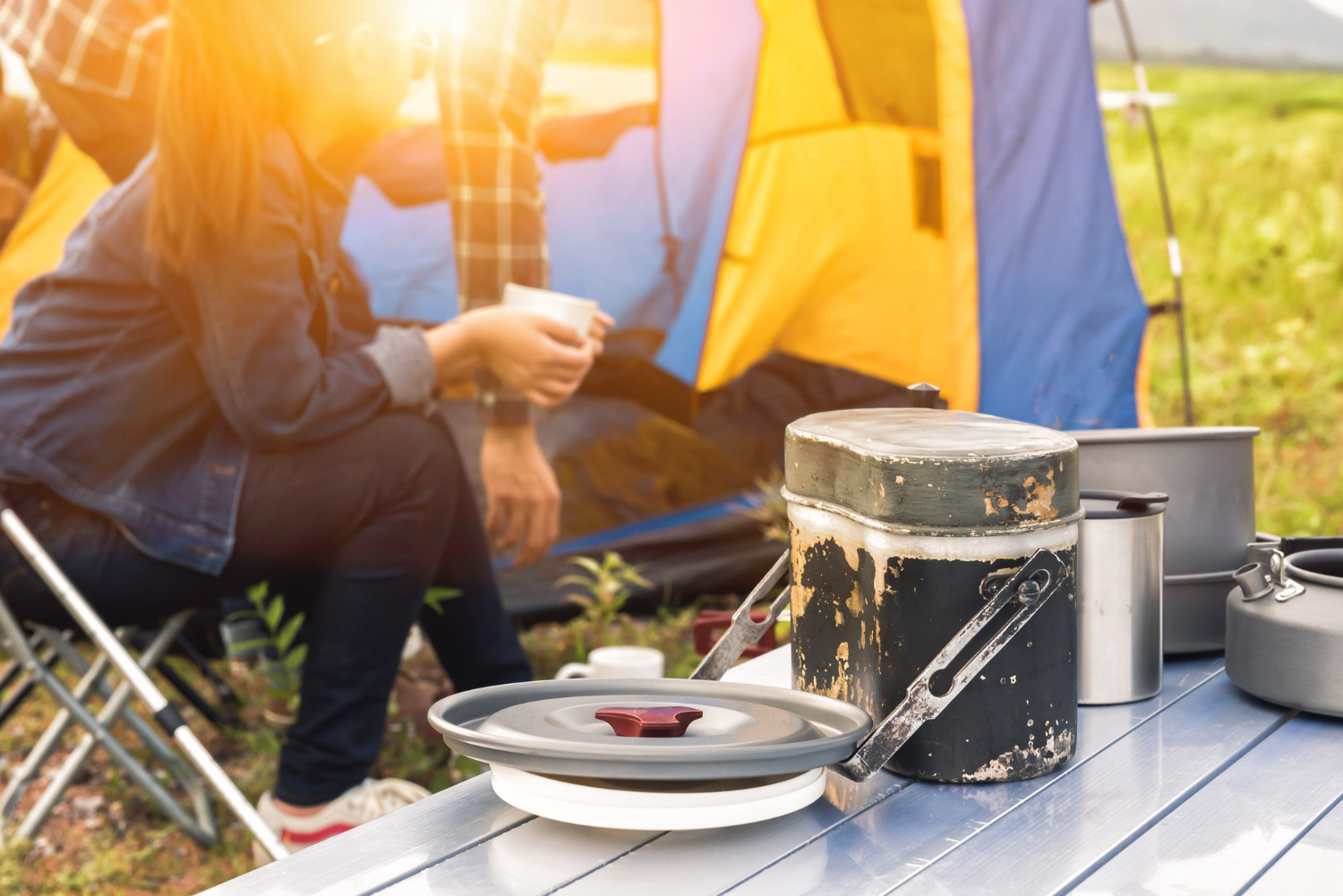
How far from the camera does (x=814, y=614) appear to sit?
1.03m

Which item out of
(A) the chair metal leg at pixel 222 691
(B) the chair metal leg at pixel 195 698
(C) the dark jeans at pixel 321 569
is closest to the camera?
(C) the dark jeans at pixel 321 569

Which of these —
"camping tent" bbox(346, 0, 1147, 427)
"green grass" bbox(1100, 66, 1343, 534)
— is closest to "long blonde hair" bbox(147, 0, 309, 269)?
"camping tent" bbox(346, 0, 1147, 427)

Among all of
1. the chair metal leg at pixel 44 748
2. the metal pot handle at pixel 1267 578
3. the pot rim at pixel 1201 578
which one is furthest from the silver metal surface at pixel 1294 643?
the chair metal leg at pixel 44 748

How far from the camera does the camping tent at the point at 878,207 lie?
2842 mm

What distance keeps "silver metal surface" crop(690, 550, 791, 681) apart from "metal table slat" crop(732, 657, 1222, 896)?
0.72ft

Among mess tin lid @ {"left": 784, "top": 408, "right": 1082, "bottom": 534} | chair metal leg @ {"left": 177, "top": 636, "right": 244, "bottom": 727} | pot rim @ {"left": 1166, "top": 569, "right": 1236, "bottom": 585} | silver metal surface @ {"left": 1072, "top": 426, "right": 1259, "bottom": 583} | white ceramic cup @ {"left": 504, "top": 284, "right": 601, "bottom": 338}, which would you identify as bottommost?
chair metal leg @ {"left": 177, "top": 636, "right": 244, "bottom": 727}

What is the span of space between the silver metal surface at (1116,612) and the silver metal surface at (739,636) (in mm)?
288

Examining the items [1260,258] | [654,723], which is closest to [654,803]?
[654,723]

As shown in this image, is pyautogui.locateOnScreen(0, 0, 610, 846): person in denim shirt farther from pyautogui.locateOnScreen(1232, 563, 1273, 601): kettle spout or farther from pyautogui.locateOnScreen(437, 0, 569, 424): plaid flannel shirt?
pyautogui.locateOnScreen(1232, 563, 1273, 601): kettle spout

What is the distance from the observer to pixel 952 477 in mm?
897

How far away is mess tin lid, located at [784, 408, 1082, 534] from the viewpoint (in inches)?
35.4

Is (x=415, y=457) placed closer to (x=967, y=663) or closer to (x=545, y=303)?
(x=545, y=303)

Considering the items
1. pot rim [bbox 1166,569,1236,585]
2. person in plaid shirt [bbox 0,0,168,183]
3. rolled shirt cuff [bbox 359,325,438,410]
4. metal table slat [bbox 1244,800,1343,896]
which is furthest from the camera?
rolled shirt cuff [bbox 359,325,438,410]

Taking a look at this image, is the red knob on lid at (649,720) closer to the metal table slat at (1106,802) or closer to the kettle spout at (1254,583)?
the metal table slat at (1106,802)
